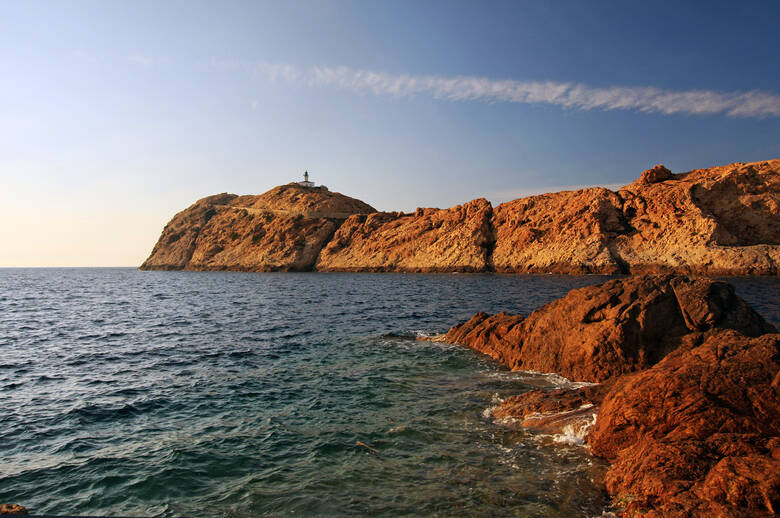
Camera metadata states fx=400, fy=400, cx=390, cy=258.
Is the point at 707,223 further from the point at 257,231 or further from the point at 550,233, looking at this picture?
the point at 257,231

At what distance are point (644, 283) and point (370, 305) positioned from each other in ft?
71.3

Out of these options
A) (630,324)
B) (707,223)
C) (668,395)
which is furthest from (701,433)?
(707,223)

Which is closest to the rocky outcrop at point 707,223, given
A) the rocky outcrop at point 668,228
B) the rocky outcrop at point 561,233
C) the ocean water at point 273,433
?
the rocky outcrop at point 668,228

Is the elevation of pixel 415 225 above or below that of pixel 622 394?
above

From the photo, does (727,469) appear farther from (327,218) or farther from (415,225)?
(327,218)

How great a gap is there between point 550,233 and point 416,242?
86.2 feet

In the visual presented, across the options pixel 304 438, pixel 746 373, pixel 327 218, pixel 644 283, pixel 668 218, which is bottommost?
pixel 304 438

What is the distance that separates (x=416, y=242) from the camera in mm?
81125

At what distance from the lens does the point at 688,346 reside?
33.7 ft

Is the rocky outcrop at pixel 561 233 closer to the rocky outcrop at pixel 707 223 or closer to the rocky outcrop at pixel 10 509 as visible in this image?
the rocky outcrop at pixel 707 223

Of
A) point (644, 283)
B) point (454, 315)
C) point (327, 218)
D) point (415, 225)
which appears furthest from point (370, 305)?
point (327, 218)

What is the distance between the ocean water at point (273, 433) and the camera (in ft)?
20.6

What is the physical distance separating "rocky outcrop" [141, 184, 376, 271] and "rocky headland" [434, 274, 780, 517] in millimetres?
86522

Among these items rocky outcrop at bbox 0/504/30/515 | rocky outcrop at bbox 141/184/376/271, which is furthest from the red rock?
rocky outcrop at bbox 0/504/30/515
